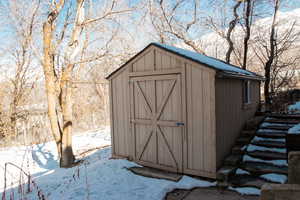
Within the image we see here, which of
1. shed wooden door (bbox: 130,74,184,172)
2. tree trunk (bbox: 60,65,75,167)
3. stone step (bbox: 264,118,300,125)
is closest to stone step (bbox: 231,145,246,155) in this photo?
shed wooden door (bbox: 130,74,184,172)

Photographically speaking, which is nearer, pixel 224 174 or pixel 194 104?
pixel 224 174

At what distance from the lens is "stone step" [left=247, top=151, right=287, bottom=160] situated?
5.10 meters

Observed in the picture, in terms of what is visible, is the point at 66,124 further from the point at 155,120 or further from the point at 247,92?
the point at 247,92

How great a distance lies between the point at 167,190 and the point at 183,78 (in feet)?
7.84

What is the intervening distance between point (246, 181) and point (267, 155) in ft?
3.87

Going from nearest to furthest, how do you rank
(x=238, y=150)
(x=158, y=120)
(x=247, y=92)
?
(x=158, y=120)
(x=238, y=150)
(x=247, y=92)

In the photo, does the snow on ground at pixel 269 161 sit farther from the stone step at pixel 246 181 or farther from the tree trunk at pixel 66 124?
the tree trunk at pixel 66 124

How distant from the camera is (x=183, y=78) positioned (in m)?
4.98

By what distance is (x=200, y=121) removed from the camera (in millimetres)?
4770

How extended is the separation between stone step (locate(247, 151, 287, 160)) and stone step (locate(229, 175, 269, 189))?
856 mm

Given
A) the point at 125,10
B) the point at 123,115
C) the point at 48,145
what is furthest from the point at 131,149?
the point at 48,145

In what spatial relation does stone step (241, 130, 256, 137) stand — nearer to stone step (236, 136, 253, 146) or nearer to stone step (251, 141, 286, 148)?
stone step (236, 136, 253, 146)

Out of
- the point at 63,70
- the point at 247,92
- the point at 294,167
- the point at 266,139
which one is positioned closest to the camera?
the point at 294,167

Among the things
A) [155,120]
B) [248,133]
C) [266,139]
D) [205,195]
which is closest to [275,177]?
[205,195]
